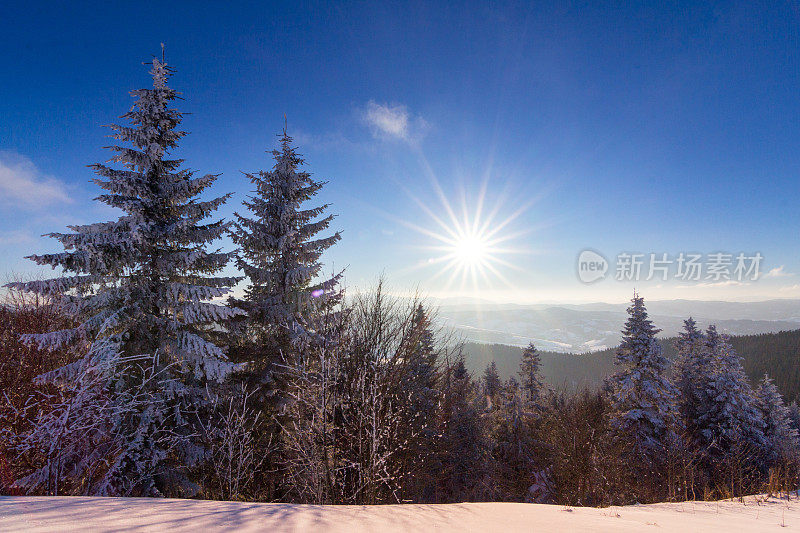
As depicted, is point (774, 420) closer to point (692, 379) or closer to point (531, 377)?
point (692, 379)

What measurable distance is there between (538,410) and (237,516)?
106ft

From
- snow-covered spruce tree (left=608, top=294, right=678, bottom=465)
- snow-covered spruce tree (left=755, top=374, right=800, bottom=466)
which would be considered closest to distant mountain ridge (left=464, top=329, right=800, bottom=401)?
snow-covered spruce tree (left=608, top=294, right=678, bottom=465)

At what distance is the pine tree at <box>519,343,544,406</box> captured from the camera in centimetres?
3083

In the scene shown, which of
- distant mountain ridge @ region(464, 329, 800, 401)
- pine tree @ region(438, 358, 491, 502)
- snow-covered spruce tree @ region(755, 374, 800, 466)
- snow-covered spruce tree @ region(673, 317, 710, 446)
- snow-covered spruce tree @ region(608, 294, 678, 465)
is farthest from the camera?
distant mountain ridge @ region(464, 329, 800, 401)

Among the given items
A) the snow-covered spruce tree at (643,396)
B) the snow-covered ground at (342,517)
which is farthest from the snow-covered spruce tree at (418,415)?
the snow-covered spruce tree at (643,396)

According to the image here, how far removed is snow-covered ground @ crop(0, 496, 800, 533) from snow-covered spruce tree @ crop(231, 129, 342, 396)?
758cm

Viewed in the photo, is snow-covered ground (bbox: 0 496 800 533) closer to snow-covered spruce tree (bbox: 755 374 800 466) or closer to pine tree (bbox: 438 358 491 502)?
pine tree (bbox: 438 358 491 502)

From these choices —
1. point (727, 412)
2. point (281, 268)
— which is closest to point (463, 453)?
point (281, 268)

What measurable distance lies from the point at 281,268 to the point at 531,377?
28048 mm

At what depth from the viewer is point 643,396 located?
1961 centimetres

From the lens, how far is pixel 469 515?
4.34m

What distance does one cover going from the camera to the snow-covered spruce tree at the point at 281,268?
1198 centimetres

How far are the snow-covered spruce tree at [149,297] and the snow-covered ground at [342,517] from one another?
6087 mm

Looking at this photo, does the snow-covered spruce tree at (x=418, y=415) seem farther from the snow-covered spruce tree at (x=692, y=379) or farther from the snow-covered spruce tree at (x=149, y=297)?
the snow-covered spruce tree at (x=692, y=379)
